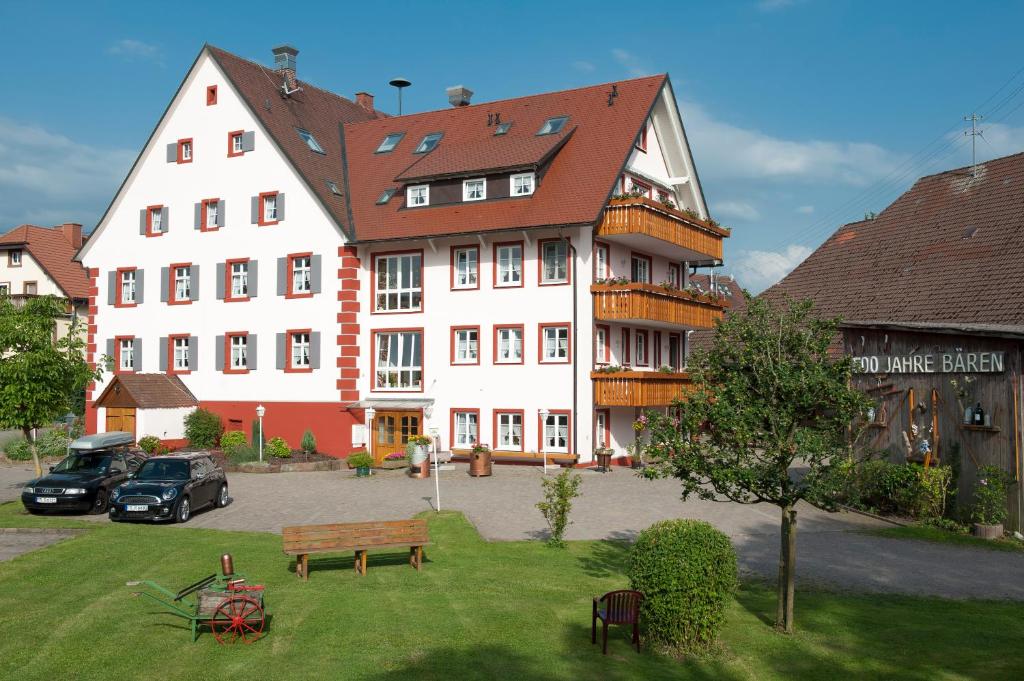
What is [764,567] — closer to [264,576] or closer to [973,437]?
[973,437]

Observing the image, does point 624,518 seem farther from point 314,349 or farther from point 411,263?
point 314,349

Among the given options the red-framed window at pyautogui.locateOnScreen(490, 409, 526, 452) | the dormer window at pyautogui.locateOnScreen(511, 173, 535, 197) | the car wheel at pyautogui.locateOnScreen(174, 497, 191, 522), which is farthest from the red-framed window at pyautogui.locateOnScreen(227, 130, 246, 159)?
the car wheel at pyautogui.locateOnScreen(174, 497, 191, 522)

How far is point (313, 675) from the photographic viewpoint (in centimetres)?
1011

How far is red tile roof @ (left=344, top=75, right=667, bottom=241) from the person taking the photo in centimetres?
3250

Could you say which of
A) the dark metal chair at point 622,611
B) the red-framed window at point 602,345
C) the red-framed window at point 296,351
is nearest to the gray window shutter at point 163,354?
the red-framed window at point 296,351

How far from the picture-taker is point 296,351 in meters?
36.3

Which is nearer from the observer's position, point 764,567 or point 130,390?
point 764,567

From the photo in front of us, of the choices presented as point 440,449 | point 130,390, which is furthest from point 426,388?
point 130,390

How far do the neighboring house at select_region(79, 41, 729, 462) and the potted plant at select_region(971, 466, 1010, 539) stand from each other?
13.3m

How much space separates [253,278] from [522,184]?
11670mm

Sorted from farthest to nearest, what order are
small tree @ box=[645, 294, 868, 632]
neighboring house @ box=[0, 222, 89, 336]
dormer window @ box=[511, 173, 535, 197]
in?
neighboring house @ box=[0, 222, 89, 336], dormer window @ box=[511, 173, 535, 197], small tree @ box=[645, 294, 868, 632]

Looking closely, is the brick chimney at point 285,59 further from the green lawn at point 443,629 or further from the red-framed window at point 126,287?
the green lawn at point 443,629

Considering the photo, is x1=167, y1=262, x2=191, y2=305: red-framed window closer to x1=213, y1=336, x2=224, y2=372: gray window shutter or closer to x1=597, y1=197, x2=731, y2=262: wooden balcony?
x1=213, y1=336, x2=224, y2=372: gray window shutter

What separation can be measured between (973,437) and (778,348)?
1051 centimetres
